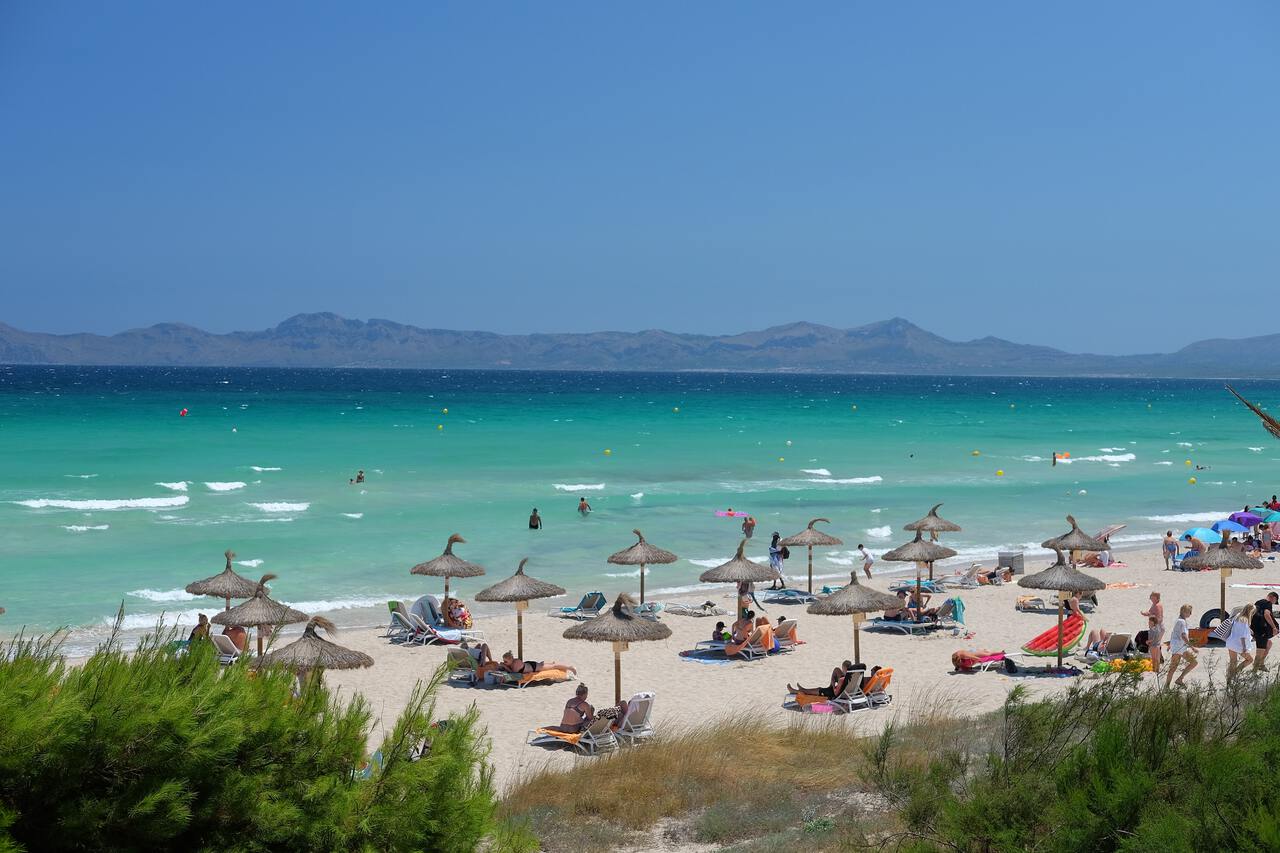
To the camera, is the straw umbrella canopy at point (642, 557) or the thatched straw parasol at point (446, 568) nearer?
the thatched straw parasol at point (446, 568)

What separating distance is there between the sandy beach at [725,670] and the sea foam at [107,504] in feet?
54.3

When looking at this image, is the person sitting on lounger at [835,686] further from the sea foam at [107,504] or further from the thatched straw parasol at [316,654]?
the sea foam at [107,504]

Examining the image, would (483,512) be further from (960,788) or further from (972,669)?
(960,788)

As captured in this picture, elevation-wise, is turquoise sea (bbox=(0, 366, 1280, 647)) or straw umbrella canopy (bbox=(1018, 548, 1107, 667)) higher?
straw umbrella canopy (bbox=(1018, 548, 1107, 667))

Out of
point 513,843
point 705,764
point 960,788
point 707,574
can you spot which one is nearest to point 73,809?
point 513,843

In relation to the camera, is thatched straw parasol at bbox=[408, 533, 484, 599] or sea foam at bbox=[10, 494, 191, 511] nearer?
thatched straw parasol at bbox=[408, 533, 484, 599]

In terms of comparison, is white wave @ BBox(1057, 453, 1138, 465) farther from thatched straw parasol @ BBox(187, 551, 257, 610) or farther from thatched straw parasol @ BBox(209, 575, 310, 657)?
thatched straw parasol @ BBox(209, 575, 310, 657)

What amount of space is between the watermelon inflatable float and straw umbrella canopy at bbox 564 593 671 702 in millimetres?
6123

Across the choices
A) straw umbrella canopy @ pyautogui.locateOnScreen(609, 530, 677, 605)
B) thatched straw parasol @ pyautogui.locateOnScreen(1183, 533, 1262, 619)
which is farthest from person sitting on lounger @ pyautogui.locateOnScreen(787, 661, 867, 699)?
thatched straw parasol @ pyautogui.locateOnScreen(1183, 533, 1262, 619)

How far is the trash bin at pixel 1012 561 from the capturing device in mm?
23875

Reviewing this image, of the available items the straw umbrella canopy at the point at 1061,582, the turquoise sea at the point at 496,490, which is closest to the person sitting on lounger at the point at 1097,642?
the straw umbrella canopy at the point at 1061,582

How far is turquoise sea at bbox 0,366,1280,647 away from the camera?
24.2m

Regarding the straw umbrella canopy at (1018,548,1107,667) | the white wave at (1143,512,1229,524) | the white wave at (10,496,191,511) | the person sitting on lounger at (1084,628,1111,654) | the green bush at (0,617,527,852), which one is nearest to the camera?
the green bush at (0,617,527,852)

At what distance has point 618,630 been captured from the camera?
528 inches
